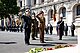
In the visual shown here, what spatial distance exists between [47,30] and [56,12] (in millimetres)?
Answer: 9142

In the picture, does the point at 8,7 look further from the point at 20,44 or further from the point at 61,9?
the point at 20,44

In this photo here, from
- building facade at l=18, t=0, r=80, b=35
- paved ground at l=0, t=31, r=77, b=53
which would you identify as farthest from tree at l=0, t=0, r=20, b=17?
paved ground at l=0, t=31, r=77, b=53

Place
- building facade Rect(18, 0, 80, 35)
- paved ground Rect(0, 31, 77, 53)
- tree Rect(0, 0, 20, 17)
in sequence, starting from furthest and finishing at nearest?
tree Rect(0, 0, 20, 17) → building facade Rect(18, 0, 80, 35) → paved ground Rect(0, 31, 77, 53)

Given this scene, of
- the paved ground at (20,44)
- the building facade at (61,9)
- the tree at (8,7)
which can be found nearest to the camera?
the paved ground at (20,44)

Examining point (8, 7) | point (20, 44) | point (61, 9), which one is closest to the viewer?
point (20, 44)

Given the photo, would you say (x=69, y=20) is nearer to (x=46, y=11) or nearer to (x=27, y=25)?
(x=46, y=11)

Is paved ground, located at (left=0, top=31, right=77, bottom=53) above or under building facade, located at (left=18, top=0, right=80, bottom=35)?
under

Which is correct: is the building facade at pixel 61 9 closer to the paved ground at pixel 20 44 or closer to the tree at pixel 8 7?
the tree at pixel 8 7

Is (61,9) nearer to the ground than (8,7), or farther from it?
nearer to the ground

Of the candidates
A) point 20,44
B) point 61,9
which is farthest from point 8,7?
point 20,44

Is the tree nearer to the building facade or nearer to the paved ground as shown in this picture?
the building facade

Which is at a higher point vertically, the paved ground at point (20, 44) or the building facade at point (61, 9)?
the building facade at point (61, 9)

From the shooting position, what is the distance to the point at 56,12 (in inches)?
1965

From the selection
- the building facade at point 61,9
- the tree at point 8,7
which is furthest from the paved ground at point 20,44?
the tree at point 8,7
